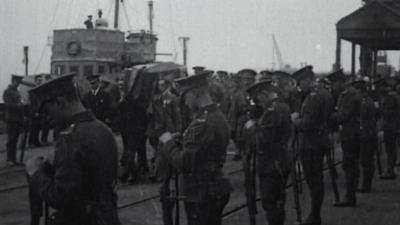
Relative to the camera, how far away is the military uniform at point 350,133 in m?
10.3

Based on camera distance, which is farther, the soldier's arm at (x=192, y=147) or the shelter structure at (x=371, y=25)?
the shelter structure at (x=371, y=25)

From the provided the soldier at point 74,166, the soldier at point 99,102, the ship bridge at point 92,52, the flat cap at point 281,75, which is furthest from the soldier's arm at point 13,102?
the ship bridge at point 92,52

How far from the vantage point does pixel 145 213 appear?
9734 millimetres

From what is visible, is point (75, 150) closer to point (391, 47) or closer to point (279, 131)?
point (279, 131)

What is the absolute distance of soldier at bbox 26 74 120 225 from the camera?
4.00 metres

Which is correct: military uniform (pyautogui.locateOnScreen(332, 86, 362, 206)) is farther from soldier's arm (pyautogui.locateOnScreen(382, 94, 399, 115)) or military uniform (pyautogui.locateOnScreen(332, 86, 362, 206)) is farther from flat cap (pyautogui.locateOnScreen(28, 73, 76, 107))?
flat cap (pyautogui.locateOnScreen(28, 73, 76, 107))

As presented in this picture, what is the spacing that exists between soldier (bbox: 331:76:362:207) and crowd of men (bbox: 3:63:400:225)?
0.02 metres

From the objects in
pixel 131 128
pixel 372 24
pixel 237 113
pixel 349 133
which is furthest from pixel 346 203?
pixel 372 24

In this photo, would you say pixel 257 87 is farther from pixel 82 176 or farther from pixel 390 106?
pixel 390 106

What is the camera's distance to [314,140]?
8.85 meters

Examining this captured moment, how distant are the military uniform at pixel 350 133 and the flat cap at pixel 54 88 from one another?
22.7 feet

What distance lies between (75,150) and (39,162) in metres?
0.34

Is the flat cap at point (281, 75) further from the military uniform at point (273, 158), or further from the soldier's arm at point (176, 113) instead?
the military uniform at point (273, 158)

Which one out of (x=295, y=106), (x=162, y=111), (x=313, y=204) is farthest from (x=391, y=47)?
(x=313, y=204)
